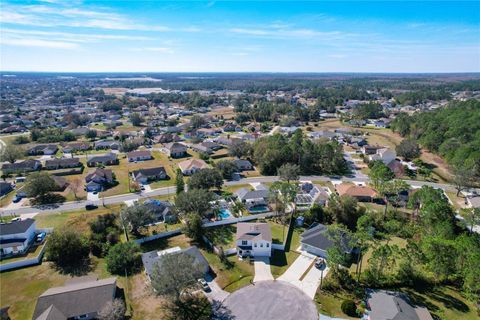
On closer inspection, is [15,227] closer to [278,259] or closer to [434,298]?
[278,259]

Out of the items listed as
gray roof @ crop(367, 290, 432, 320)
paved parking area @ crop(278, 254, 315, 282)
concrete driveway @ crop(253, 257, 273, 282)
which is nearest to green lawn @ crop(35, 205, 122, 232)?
concrete driveway @ crop(253, 257, 273, 282)

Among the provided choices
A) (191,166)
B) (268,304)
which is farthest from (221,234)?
(191,166)

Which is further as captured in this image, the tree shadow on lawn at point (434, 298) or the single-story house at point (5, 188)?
the single-story house at point (5, 188)

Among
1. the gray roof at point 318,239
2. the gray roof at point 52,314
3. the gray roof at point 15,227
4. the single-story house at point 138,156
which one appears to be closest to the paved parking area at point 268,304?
the gray roof at point 318,239

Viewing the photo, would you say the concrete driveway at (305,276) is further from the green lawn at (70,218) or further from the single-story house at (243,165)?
the single-story house at (243,165)

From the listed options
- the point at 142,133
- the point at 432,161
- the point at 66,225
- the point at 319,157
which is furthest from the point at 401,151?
the point at 142,133

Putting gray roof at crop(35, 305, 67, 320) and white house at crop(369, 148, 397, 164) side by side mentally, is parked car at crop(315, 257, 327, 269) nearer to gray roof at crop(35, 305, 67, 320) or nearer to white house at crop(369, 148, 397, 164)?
gray roof at crop(35, 305, 67, 320)
